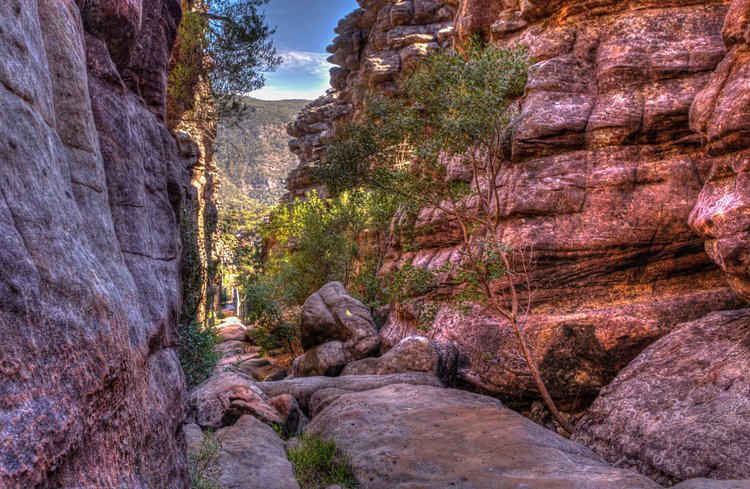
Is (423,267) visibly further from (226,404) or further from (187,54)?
(187,54)

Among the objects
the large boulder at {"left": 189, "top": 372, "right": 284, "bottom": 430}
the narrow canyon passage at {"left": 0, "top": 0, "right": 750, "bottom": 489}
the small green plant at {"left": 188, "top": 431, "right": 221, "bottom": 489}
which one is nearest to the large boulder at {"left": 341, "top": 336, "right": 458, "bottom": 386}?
the narrow canyon passage at {"left": 0, "top": 0, "right": 750, "bottom": 489}

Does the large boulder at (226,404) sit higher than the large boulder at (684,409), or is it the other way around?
the large boulder at (684,409)

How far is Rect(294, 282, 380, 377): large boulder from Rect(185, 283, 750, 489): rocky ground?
5087 mm

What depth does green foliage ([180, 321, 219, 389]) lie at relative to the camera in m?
12.6

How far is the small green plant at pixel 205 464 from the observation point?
5.99 metres

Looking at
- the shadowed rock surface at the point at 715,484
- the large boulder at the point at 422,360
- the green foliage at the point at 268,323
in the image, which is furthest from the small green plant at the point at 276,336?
the shadowed rock surface at the point at 715,484

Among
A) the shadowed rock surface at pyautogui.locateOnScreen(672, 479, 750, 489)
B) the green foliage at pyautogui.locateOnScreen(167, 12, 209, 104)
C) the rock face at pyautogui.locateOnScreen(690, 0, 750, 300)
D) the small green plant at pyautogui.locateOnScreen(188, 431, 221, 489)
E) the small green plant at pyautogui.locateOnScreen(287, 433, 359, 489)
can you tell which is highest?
the green foliage at pyautogui.locateOnScreen(167, 12, 209, 104)

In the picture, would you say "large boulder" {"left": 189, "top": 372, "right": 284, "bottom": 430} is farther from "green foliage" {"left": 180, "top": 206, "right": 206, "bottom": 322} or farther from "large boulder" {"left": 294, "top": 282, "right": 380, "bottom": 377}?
A: "large boulder" {"left": 294, "top": 282, "right": 380, "bottom": 377}

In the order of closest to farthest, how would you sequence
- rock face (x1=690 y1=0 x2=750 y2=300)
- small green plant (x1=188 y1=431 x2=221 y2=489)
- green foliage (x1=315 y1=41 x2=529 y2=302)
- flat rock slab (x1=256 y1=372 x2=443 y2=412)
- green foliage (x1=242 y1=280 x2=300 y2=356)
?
small green plant (x1=188 y1=431 x2=221 y2=489) → rock face (x1=690 y1=0 x2=750 y2=300) → green foliage (x1=315 y1=41 x2=529 y2=302) → flat rock slab (x1=256 y1=372 x2=443 y2=412) → green foliage (x1=242 y1=280 x2=300 y2=356)

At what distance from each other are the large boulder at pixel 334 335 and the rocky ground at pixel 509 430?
509cm

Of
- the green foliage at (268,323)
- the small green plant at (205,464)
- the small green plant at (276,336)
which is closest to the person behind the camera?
the small green plant at (205,464)

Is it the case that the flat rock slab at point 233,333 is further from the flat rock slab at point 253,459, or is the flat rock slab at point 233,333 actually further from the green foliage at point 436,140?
the flat rock slab at point 253,459

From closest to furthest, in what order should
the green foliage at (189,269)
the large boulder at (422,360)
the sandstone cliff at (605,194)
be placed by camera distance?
the green foliage at (189,269) < the sandstone cliff at (605,194) < the large boulder at (422,360)

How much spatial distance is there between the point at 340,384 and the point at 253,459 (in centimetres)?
620
